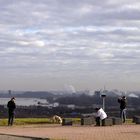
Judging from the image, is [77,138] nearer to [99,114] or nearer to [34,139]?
[34,139]

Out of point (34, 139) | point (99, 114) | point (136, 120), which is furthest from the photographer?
point (136, 120)

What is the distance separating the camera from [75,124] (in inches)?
1209

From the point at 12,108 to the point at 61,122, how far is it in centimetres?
316

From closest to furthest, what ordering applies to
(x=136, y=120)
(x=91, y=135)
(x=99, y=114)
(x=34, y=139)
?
(x=34, y=139), (x=91, y=135), (x=99, y=114), (x=136, y=120)

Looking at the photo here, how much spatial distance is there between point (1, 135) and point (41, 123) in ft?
28.5

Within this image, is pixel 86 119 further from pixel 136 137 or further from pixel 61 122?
pixel 136 137

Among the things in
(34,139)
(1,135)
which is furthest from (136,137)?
(1,135)

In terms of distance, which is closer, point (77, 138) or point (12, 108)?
point (77, 138)

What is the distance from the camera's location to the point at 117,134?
920 inches

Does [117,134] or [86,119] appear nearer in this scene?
[117,134]

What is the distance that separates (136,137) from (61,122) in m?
9.87

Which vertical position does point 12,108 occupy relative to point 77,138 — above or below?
above

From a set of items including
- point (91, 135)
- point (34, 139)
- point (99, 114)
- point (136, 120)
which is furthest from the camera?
point (136, 120)

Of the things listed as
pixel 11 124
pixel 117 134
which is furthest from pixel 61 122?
pixel 117 134
